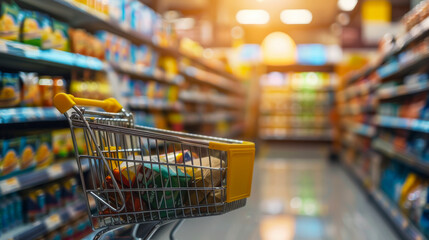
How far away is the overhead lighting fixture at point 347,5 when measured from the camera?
33.5 feet

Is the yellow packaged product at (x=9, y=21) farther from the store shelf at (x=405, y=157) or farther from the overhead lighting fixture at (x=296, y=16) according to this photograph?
the overhead lighting fixture at (x=296, y=16)

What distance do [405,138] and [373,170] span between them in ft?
2.79

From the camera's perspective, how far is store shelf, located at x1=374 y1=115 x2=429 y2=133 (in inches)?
121

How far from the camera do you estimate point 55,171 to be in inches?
96.0

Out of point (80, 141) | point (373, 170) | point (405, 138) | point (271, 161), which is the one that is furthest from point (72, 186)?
point (271, 161)

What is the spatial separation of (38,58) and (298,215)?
259 cm

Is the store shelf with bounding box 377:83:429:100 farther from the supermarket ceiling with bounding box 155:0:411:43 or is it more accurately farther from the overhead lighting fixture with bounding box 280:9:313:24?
the overhead lighting fixture with bounding box 280:9:313:24

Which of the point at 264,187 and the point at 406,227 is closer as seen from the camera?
the point at 406,227

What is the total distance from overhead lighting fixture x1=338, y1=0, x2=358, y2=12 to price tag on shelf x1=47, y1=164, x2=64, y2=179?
9238mm

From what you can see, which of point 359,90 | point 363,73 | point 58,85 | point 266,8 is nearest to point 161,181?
point 58,85

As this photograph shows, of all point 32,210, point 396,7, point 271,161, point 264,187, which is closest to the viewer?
point 32,210

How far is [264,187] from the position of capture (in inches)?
208

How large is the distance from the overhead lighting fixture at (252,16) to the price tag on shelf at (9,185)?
399 inches

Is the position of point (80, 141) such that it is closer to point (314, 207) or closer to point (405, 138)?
point (314, 207)
